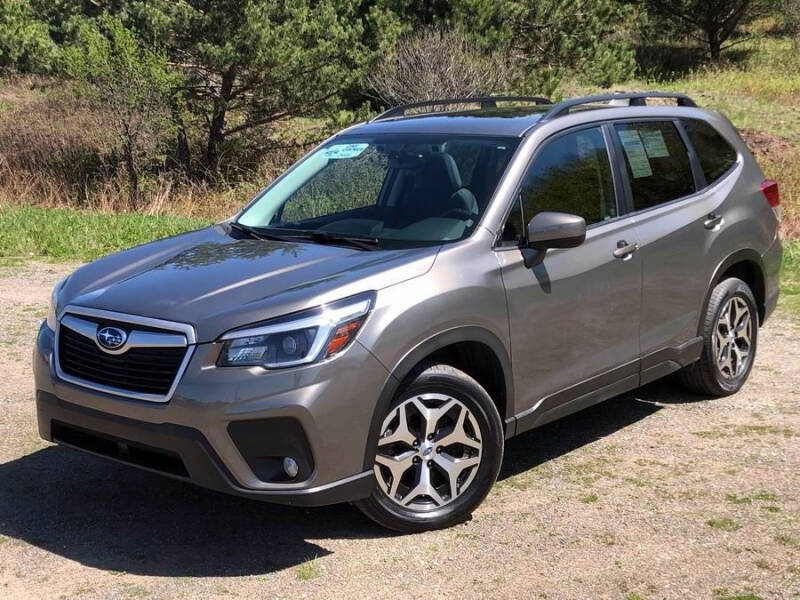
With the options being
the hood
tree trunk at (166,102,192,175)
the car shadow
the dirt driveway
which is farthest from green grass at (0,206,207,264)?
tree trunk at (166,102,192,175)

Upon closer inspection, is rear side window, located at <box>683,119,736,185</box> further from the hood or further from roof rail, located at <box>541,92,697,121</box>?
the hood

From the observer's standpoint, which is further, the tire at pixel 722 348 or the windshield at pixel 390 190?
the tire at pixel 722 348

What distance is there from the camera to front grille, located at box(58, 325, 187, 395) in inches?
157

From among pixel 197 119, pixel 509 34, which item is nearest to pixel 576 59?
pixel 509 34

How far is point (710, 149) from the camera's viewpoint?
622 centimetres

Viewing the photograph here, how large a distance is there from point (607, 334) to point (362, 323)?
163cm

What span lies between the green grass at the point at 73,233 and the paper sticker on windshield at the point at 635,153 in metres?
7.49

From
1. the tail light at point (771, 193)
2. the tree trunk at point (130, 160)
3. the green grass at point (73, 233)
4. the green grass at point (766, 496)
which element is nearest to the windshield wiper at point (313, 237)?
the green grass at point (766, 496)

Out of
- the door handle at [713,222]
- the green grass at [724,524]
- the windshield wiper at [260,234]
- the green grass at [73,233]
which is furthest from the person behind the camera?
the green grass at [73,233]

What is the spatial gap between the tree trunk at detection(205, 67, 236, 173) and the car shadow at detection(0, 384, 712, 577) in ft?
69.3

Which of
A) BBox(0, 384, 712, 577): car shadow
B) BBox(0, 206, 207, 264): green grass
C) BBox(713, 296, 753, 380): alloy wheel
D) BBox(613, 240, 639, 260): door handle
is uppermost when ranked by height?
BBox(613, 240, 639, 260): door handle

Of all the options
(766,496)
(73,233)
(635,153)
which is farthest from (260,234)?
(73,233)

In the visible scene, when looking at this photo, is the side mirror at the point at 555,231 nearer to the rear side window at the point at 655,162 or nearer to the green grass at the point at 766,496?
the rear side window at the point at 655,162

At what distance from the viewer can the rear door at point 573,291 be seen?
473 cm
